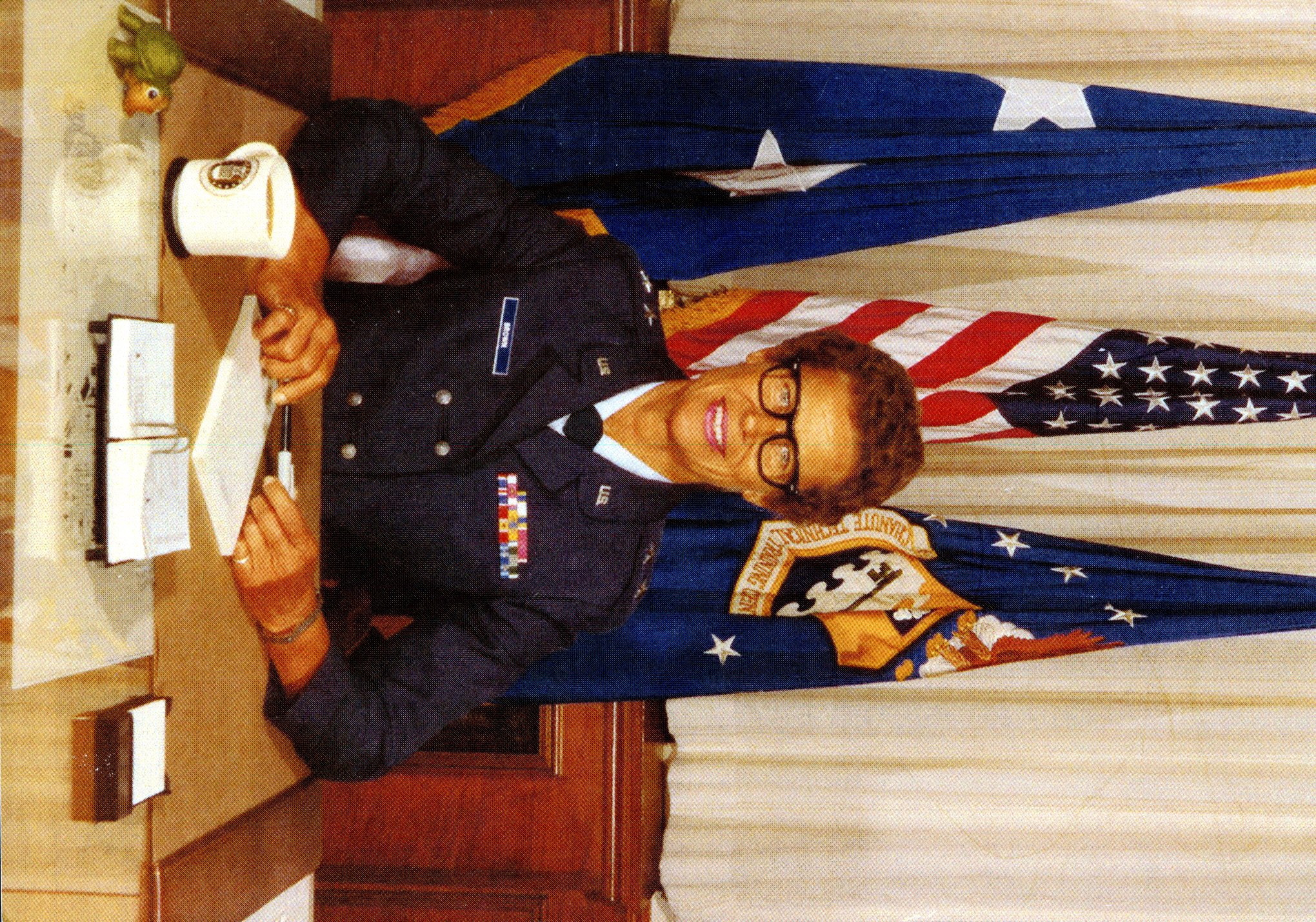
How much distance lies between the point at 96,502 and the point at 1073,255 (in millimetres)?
1950

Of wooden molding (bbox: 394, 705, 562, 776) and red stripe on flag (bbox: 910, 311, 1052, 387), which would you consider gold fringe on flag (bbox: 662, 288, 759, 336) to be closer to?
red stripe on flag (bbox: 910, 311, 1052, 387)

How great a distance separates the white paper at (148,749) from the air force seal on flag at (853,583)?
3.76ft

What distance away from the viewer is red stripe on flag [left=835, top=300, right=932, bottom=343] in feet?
5.93

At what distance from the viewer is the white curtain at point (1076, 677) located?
6.48ft

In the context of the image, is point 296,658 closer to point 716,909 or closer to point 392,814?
point 392,814

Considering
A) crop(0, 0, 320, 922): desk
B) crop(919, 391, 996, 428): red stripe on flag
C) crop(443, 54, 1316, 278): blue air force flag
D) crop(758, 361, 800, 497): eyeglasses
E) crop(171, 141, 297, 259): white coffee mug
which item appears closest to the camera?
crop(0, 0, 320, 922): desk

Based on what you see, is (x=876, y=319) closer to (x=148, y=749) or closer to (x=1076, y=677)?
(x=1076, y=677)

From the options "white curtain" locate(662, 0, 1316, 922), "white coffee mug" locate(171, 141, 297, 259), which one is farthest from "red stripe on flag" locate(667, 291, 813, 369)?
"white coffee mug" locate(171, 141, 297, 259)

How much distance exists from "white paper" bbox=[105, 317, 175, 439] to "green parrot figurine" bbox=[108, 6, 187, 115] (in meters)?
0.18

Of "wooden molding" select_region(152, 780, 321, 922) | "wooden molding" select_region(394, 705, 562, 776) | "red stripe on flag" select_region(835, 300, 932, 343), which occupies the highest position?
"red stripe on flag" select_region(835, 300, 932, 343)

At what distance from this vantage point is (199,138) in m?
0.86

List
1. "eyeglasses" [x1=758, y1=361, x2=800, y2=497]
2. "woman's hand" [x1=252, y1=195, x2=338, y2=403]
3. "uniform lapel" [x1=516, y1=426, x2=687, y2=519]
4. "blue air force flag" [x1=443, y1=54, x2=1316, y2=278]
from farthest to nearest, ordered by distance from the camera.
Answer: "blue air force flag" [x1=443, y1=54, x2=1316, y2=278], "uniform lapel" [x1=516, y1=426, x2=687, y2=519], "eyeglasses" [x1=758, y1=361, x2=800, y2=497], "woman's hand" [x1=252, y1=195, x2=338, y2=403]

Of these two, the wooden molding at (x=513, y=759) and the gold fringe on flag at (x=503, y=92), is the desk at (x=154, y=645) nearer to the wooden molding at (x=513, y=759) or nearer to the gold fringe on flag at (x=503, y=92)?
the gold fringe on flag at (x=503, y=92)

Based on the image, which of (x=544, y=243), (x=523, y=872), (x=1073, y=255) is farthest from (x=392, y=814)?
(x=1073, y=255)
